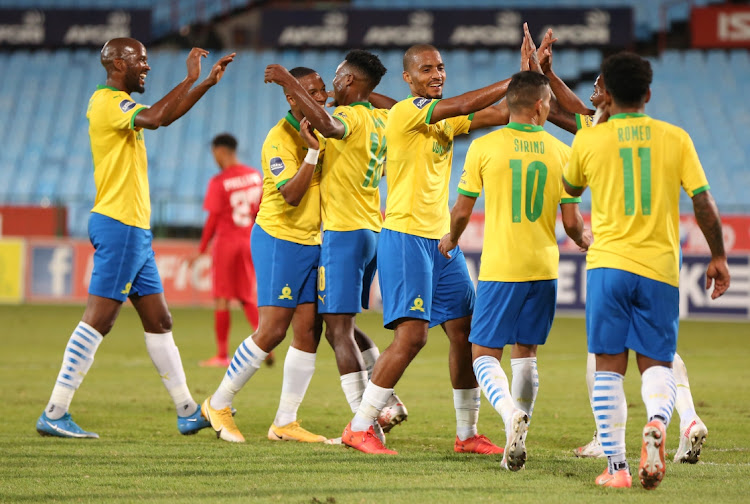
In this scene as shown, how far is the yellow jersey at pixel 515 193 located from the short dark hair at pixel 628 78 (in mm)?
665

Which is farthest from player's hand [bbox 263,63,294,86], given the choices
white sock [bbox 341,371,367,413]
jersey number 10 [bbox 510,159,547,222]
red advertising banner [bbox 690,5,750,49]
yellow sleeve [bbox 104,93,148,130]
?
red advertising banner [bbox 690,5,750,49]

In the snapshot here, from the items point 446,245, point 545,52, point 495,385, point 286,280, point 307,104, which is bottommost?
point 495,385

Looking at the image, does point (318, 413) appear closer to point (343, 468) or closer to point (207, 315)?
point (343, 468)

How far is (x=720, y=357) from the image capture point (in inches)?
455

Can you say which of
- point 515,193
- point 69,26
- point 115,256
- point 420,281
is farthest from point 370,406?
point 69,26

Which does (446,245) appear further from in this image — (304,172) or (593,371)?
(593,371)

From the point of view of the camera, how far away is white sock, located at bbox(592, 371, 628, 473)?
15.8 feet

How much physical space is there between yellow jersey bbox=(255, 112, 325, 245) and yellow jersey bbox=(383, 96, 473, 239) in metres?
0.64

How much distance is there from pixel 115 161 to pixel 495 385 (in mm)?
2955

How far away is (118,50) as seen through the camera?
21.6 feet

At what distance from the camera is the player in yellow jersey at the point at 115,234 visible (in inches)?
254

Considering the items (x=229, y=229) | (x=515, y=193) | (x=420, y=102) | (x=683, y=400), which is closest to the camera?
(x=515, y=193)

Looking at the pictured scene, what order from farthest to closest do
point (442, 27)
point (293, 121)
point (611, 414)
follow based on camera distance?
point (442, 27)
point (293, 121)
point (611, 414)

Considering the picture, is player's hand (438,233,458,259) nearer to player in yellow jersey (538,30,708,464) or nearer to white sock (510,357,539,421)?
white sock (510,357,539,421)
